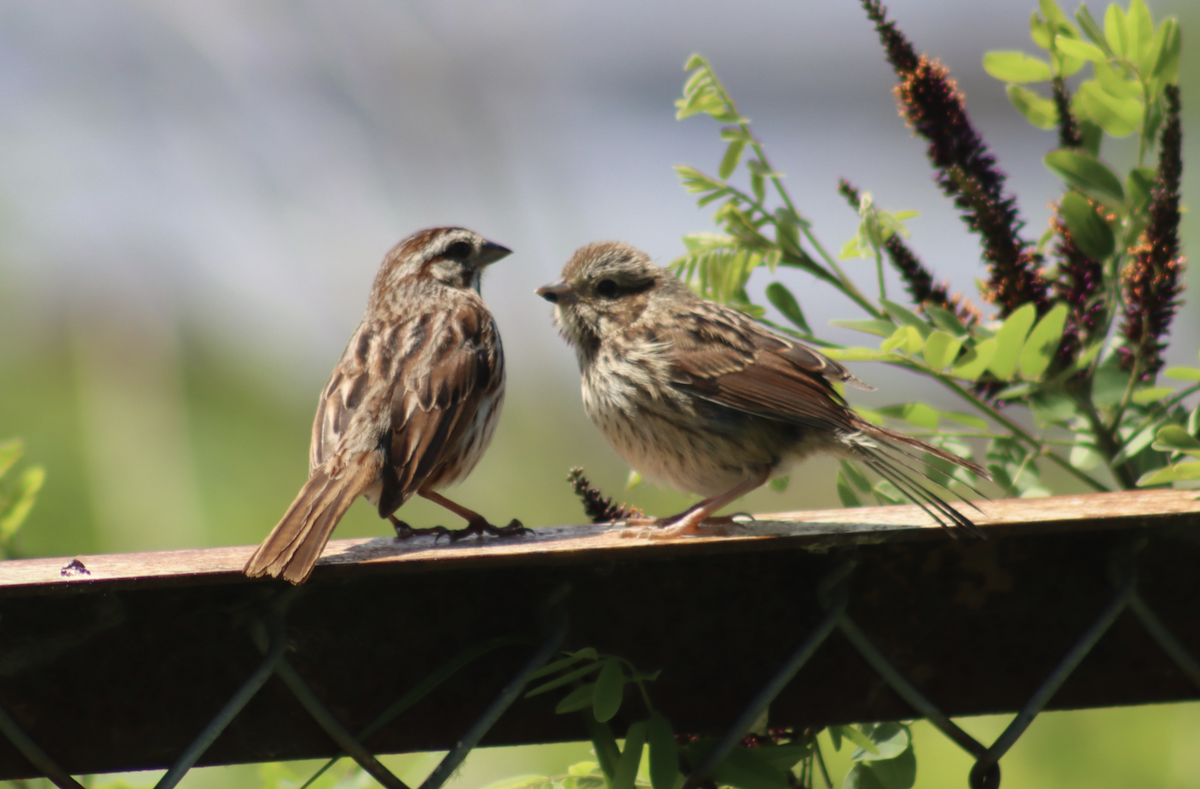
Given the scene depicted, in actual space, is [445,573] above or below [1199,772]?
above

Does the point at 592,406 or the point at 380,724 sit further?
the point at 592,406

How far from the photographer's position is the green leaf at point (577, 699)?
1186 mm

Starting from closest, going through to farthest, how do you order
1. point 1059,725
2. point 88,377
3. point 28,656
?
point 28,656 < point 1059,725 < point 88,377

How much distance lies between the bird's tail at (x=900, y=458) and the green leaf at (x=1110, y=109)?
26.8 inches

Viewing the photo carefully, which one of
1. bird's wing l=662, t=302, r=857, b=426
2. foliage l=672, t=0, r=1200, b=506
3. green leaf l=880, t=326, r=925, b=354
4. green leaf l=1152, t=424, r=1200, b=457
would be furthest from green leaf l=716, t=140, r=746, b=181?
green leaf l=1152, t=424, r=1200, b=457

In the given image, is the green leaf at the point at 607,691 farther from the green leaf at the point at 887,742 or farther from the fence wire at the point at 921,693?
the green leaf at the point at 887,742

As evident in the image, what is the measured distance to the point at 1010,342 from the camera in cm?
176

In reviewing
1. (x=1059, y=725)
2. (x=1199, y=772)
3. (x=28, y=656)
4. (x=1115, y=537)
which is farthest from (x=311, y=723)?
(x=1059, y=725)

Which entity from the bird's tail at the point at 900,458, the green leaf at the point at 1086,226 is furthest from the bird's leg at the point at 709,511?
the green leaf at the point at 1086,226

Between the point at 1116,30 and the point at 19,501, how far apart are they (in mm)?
2276

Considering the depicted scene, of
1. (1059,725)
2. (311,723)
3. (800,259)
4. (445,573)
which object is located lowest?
(1059,725)

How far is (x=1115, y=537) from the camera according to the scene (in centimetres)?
133

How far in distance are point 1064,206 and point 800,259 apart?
0.53 meters

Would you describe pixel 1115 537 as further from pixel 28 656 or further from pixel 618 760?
pixel 28 656
